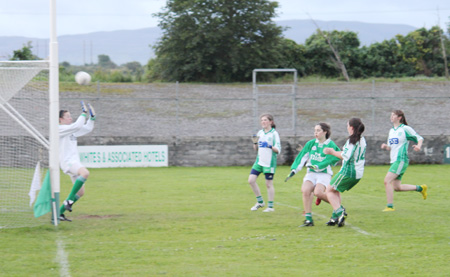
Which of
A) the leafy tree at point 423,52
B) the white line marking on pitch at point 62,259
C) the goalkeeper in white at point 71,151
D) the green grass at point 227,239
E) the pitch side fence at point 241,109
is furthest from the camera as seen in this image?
the leafy tree at point 423,52

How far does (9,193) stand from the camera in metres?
10.2

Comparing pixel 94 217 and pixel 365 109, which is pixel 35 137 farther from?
pixel 365 109

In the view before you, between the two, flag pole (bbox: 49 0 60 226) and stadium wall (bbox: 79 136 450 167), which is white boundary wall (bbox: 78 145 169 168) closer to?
stadium wall (bbox: 79 136 450 167)

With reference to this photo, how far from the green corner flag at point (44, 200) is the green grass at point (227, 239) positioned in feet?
0.83

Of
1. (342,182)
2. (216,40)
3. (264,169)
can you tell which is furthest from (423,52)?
(342,182)

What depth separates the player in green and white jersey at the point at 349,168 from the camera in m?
9.28

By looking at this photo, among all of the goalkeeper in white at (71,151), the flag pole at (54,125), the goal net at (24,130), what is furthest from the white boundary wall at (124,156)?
the flag pole at (54,125)

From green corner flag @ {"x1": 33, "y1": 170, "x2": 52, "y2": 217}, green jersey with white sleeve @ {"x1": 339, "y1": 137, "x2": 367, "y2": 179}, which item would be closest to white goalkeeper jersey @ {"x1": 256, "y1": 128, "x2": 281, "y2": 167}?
green jersey with white sleeve @ {"x1": 339, "y1": 137, "x2": 367, "y2": 179}

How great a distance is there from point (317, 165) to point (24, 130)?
15.7 ft

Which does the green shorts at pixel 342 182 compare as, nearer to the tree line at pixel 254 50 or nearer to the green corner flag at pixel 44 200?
the green corner flag at pixel 44 200

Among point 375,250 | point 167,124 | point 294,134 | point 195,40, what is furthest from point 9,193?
point 195,40

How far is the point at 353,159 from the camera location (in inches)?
370

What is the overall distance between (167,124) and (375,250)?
2146cm

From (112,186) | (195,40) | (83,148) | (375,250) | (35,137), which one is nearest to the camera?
(375,250)
